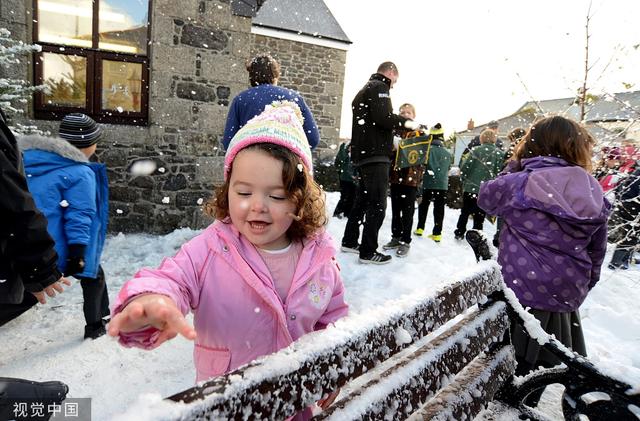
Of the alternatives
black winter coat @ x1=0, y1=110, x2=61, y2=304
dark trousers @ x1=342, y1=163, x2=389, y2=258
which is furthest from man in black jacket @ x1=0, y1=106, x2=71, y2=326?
dark trousers @ x1=342, y1=163, x2=389, y2=258

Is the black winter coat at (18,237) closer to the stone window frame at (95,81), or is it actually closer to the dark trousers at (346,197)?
the stone window frame at (95,81)

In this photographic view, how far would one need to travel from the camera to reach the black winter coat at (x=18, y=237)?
180 cm

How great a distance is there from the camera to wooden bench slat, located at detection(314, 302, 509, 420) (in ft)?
4.25

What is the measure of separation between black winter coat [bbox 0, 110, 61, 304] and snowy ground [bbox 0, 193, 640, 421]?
793 millimetres

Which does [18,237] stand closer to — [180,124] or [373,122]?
[373,122]

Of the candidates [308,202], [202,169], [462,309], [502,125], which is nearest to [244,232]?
[308,202]

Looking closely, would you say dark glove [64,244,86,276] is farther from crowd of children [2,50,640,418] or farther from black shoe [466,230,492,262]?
black shoe [466,230,492,262]

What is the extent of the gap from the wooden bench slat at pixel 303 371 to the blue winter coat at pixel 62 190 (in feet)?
8.03

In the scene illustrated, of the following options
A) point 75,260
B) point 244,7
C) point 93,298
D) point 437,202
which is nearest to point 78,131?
point 75,260

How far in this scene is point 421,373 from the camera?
1.56 meters

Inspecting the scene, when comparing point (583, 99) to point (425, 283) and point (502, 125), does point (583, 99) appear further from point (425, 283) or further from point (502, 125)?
point (502, 125)

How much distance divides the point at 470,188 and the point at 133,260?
5.18 metres

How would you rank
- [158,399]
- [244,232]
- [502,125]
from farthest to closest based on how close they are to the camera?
[502,125]
[244,232]
[158,399]

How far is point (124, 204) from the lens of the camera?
226 inches
